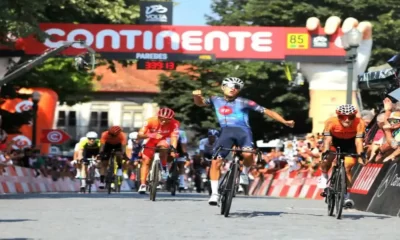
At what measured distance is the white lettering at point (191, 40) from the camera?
39625 millimetres

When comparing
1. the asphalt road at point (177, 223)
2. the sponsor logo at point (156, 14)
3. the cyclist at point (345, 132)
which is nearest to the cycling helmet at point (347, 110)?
the cyclist at point (345, 132)

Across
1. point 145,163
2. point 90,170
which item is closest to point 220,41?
point 90,170

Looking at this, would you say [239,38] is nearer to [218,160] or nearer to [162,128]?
[162,128]

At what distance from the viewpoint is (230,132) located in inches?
707

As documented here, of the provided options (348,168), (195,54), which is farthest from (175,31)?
(348,168)

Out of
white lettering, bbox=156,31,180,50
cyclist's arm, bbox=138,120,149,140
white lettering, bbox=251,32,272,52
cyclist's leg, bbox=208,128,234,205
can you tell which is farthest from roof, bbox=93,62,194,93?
cyclist's leg, bbox=208,128,234,205

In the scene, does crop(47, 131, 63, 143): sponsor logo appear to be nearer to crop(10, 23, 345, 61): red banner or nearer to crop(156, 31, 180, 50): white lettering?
crop(10, 23, 345, 61): red banner

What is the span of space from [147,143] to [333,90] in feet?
56.2

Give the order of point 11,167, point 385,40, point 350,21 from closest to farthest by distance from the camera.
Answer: point 11,167 → point 350,21 → point 385,40

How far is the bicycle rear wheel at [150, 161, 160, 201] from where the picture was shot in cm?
2300

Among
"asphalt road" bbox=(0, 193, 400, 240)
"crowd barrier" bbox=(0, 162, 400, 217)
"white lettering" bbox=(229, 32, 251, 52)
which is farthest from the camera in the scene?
"white lettering" bbox=(229, 32, 251, 52)

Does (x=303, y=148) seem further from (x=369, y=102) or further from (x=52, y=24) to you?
(x=369, y=102)

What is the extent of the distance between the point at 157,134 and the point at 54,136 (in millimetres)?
27533

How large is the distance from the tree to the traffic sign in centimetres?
1184
